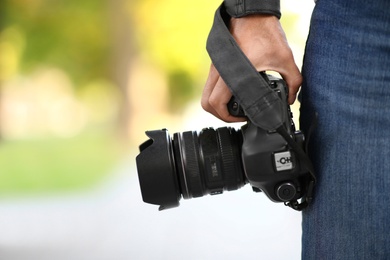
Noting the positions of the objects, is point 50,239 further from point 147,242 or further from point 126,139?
point 126,139

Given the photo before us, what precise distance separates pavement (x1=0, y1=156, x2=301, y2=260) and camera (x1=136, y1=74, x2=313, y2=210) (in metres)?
1.73

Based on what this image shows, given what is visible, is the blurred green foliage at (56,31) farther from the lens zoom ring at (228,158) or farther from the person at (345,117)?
the person at (345,117)

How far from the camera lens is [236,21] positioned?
2.91 feet

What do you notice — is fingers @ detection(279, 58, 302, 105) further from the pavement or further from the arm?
the pavement

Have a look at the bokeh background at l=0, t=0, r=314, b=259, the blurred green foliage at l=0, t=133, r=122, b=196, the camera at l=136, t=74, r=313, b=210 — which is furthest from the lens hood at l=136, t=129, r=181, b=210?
the blurred green foliage at l=0, t=133, r=122, b=196

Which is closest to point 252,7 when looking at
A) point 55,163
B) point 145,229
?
point 145,229

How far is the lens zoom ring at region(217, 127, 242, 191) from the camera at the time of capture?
0.92 meters

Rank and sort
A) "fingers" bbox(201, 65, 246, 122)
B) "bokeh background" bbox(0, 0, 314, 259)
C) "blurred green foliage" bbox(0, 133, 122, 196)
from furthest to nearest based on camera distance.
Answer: "bokeh background" bbox(0, 0, 314, 259), "blurred green foliage" bbox(0, 133, 122, 196), "fingers" bbox(201, 65, 246, 122)

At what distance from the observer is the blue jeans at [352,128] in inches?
29.5

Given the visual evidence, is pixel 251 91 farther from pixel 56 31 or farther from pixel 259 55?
pixel 56 31

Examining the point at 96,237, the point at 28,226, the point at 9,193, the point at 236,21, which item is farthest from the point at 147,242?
the point at 236,21

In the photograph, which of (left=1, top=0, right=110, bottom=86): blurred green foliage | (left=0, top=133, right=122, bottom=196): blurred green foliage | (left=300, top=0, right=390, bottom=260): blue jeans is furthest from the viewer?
(left=1, top=0, right=110, bottom=86): blurred green foliage

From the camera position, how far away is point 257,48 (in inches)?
33.3

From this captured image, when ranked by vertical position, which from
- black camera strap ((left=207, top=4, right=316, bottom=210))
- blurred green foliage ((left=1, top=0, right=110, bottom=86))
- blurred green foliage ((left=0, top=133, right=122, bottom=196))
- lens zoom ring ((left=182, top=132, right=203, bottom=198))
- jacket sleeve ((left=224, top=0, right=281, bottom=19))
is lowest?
blurred green foliage ((left=0, top=133, right=122, bottom=196))
